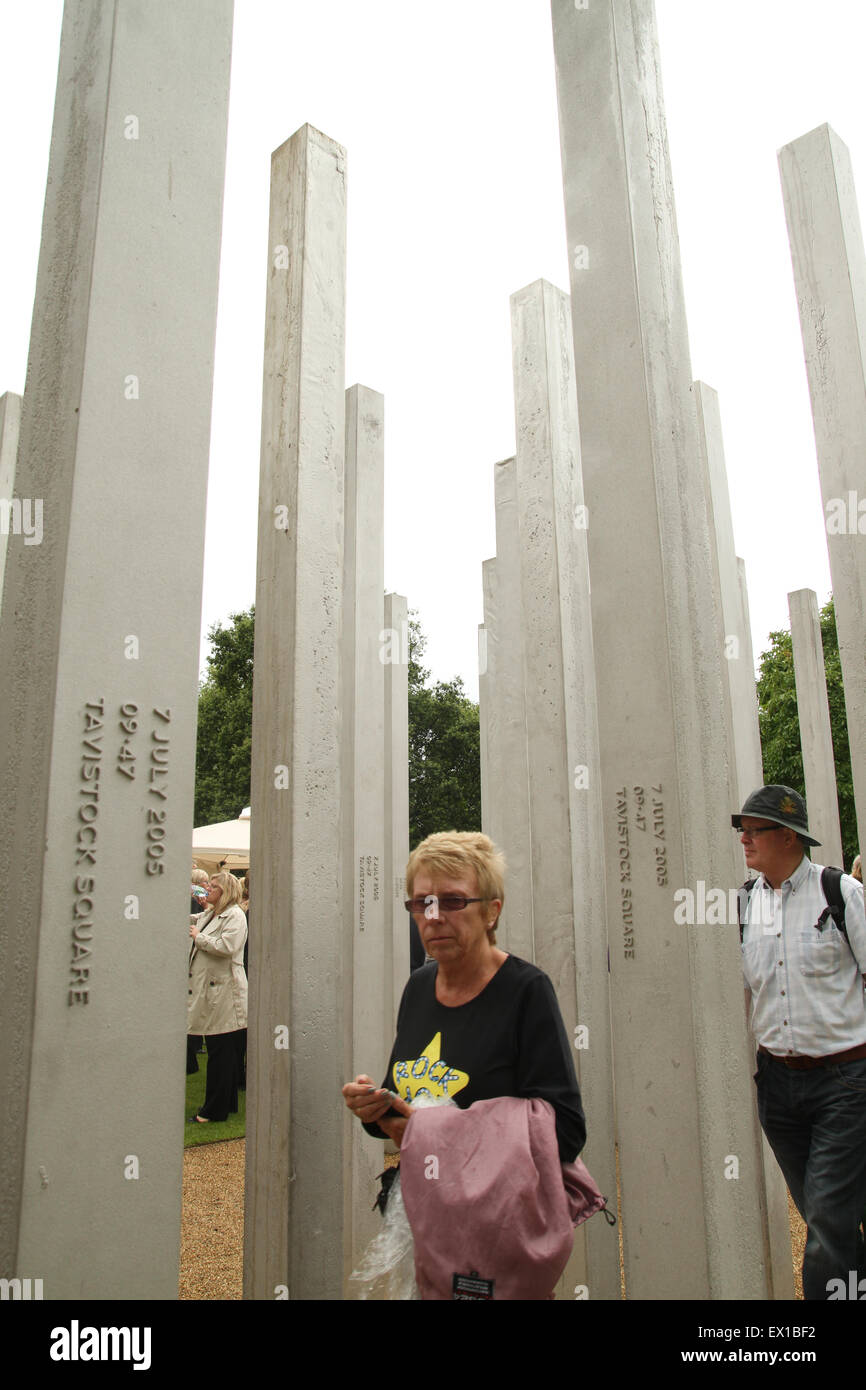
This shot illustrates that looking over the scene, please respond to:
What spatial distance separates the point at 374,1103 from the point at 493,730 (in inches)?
237

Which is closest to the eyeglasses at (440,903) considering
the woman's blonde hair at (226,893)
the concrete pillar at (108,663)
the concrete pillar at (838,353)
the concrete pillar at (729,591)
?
the concrete pillar at (108,663)

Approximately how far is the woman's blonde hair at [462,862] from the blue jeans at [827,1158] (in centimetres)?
194

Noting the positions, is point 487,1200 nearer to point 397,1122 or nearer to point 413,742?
point 397,1122

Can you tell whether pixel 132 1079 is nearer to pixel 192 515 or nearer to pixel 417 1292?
pixel 417 1292

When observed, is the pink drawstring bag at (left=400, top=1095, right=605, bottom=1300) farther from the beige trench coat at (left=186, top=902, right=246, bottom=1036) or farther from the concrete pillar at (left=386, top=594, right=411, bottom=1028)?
the beige trench coat at (left=186, top=902, right=246, bottom=1036)

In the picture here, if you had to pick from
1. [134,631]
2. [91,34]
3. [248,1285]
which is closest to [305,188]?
[91,34]

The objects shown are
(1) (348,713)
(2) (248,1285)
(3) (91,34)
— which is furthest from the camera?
(1) (348,713)

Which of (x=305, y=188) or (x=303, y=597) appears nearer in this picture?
(x=303, y=597)

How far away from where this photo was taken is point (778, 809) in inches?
171

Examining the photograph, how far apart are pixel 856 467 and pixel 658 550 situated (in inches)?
81.9

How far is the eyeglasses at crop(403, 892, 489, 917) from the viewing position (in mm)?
2801

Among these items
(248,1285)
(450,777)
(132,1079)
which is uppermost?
(450,777)

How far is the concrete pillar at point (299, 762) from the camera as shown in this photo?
381 centimetres

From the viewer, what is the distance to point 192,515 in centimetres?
310
